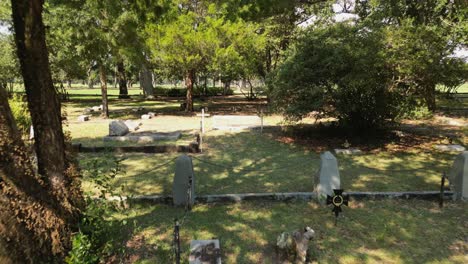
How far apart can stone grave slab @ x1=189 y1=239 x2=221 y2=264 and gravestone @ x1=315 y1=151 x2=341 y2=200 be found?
2555 mm

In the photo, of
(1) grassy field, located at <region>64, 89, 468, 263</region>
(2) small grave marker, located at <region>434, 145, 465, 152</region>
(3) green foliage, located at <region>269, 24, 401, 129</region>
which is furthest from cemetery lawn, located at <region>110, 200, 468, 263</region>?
(3) green foliage, located at <region>269, 24, 401, 129</region>

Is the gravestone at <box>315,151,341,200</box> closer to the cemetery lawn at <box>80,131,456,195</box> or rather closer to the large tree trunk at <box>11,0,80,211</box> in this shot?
the cemetery lawn at <box>80,131,456,195</box>

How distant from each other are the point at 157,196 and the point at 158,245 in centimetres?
151

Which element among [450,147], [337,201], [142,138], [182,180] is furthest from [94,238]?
[450,147]

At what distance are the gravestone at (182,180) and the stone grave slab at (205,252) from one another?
5.15 ft

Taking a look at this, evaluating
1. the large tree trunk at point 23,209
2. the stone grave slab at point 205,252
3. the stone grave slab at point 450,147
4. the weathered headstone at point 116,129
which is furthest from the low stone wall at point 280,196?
the weathered headstone at point 116,129

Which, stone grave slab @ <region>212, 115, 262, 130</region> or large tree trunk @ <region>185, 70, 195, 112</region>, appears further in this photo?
large tree trunk @ <region>185, 70, 195, 112</region>

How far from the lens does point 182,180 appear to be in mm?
5797

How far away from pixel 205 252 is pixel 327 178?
2.94 meters

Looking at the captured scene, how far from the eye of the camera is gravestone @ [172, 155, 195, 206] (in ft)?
19.0

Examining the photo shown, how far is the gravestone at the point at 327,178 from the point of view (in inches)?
237

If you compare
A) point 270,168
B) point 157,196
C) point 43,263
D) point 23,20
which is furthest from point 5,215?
point 270,168

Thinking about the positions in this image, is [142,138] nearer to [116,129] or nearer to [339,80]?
[116,129]

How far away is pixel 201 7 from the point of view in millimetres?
19328
